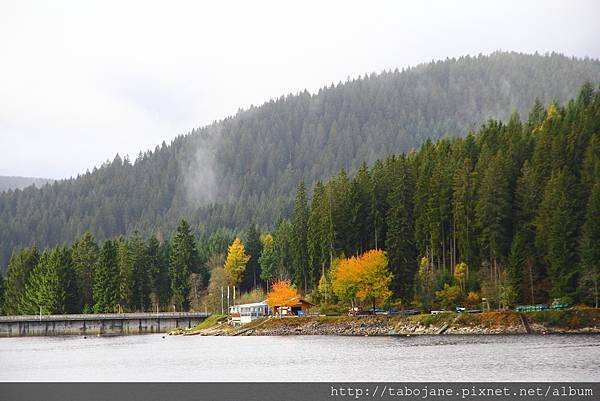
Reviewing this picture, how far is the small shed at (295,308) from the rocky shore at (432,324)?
4238 millimetres

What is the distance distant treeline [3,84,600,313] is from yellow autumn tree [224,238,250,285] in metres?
4.00

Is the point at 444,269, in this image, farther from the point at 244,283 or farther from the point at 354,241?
the point at 244,283

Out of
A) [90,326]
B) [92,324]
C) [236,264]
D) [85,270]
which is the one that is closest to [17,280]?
[85,270]

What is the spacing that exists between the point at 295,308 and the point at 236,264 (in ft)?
140

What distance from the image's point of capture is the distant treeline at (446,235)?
10756 cm

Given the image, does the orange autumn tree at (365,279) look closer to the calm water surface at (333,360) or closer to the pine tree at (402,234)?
the pine tree at (402,234)

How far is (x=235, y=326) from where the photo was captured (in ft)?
426

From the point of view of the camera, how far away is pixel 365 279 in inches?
4690

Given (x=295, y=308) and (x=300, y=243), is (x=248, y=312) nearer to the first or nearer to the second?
(x=295, y=308)

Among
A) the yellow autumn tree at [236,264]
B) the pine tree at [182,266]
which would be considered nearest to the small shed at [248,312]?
the pine tree at [182,266]

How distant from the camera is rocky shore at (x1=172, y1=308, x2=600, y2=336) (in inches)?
3708

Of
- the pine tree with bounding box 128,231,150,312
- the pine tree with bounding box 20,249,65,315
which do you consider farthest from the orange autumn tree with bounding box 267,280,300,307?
the pine tree with bounding box 20,249,65,315

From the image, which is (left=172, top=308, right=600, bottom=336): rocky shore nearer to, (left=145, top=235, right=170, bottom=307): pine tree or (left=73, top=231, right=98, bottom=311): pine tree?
(left=145, top=235, right=170, bottom=307): pine tree

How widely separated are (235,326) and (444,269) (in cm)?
3451
